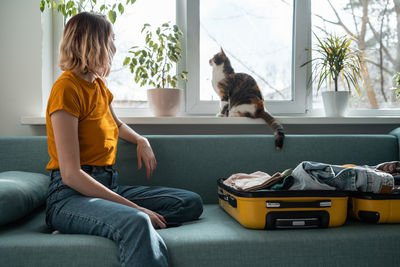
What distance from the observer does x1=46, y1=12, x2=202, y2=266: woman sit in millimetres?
1073

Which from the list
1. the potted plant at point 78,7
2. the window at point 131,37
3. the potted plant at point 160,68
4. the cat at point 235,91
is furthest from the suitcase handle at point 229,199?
the potted plant at point 78,7

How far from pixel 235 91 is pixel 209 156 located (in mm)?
537

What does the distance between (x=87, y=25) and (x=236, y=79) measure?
106 cm

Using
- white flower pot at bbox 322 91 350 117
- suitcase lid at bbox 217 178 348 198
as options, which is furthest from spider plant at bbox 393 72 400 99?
suitcase lid at bbox 217 178 348 198

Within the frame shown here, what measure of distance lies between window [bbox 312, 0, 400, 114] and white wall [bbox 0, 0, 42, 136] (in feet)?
6.07

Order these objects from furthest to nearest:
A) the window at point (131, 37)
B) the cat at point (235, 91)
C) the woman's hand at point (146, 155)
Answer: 1. the window at point (131, 37)
2. the cat at point (235, 91)
3. the woman's hand at point (146, 155)

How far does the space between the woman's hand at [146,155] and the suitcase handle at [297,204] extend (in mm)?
622

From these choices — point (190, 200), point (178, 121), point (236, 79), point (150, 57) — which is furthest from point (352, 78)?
point (190, 200)

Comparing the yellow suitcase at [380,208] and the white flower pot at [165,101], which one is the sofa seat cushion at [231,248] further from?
the white flower pot at [165,101]

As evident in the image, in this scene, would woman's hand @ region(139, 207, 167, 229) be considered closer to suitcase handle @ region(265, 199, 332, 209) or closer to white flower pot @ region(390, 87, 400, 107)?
suitcase handle @ region(265, 199, 332, 209)

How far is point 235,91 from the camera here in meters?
2.12

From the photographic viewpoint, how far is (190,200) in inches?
56.8

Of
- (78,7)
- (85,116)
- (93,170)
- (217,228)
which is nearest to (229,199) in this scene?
(217,228)

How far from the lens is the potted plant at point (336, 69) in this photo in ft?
7.04
